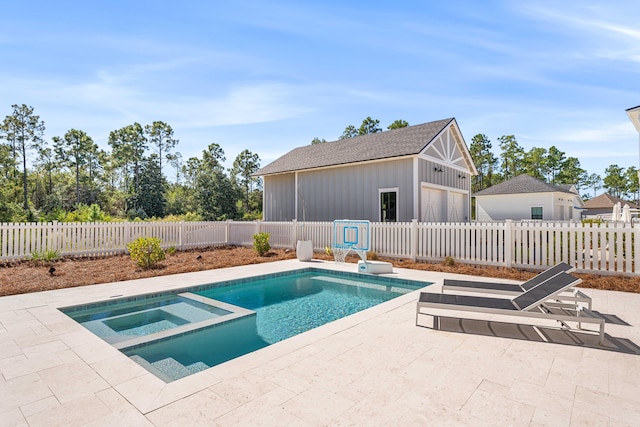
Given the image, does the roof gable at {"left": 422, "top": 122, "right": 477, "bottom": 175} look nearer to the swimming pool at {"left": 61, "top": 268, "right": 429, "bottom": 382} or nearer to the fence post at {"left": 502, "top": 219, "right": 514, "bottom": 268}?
the fence post at {"left": 502, "top": 219, "right": 514, "bottom": 268}

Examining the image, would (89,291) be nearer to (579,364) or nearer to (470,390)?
(470,390)

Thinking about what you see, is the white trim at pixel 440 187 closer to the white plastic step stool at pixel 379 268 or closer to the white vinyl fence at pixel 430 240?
the white vinyl fence at pixel 430 240

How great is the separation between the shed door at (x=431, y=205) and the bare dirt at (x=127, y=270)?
431cm

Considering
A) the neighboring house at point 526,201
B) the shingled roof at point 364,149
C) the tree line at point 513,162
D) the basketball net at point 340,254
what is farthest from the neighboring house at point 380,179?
the tree line at point 513,162

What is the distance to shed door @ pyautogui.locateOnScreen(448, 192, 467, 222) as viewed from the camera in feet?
52.8

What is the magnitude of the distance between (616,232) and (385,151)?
855 centimetres

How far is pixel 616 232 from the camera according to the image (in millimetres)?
7348

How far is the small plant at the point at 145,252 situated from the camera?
9.17 metres

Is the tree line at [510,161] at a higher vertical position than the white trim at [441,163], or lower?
higher

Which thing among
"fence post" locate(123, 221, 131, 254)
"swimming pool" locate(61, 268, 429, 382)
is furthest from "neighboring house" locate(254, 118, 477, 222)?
"fence post" locate(123, 221, 131, 254)

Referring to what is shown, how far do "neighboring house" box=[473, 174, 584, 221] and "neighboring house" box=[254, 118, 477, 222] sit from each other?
874cm

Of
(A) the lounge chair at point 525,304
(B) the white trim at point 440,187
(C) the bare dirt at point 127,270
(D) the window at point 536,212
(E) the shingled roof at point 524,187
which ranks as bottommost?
(C) the bare dirt at point 127,270

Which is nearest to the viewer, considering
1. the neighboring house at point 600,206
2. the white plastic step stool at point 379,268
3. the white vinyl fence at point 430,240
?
the white vinyl fence at point 430,240

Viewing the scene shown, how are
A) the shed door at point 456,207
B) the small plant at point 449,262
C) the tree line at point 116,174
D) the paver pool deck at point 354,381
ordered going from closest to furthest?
the paver pool deck at point 354,381 < the small plant at point 449,262 < the shed door at point 456,207 < the tree line at point 116,174
